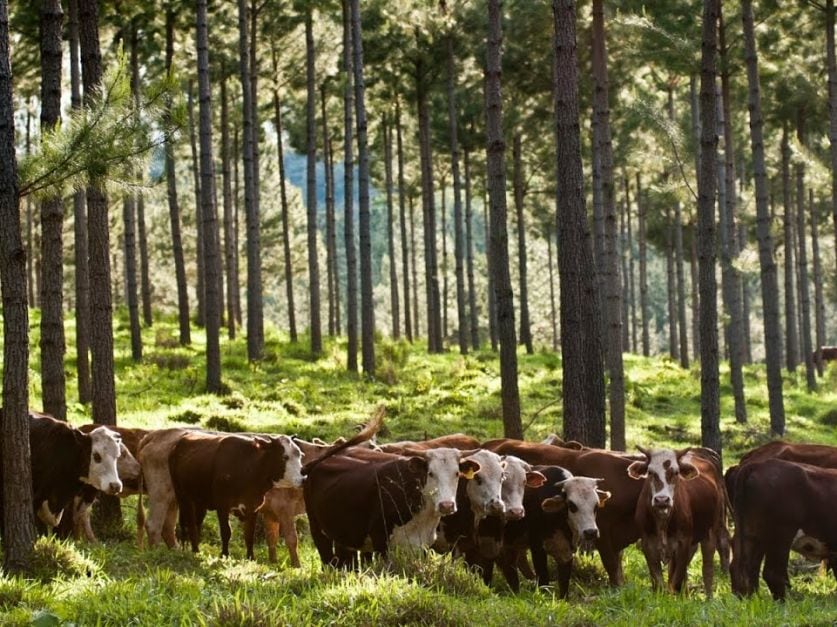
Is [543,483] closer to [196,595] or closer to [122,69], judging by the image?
[196,595]

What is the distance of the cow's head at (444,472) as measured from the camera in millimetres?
10828

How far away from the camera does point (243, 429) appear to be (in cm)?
1859

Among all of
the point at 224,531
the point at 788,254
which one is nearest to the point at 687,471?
the point at 224,531

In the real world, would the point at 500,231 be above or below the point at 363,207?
below

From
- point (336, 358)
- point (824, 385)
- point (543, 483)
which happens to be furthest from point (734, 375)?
point (543, 483)

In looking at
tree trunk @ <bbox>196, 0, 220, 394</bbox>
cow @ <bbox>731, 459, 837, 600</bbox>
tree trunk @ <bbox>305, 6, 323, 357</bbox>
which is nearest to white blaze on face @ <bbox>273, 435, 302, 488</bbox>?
cow @ <bbox>731, 459, 837, 600</bbox>

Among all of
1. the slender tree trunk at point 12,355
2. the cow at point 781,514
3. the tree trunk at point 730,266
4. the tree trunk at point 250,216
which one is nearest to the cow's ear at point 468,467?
the cow at point 781,514

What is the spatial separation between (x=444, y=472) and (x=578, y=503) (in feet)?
4.87

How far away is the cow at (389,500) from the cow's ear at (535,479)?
0.59m

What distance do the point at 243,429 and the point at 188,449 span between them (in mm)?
5596

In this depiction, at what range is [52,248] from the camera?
13.4 m

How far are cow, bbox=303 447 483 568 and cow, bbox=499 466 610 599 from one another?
Answer: 2.69 feet

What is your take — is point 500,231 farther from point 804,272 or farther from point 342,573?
point 804,272

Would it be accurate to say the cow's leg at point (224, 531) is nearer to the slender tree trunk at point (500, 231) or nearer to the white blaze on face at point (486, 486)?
the white blaze on face at point (486, 486)
